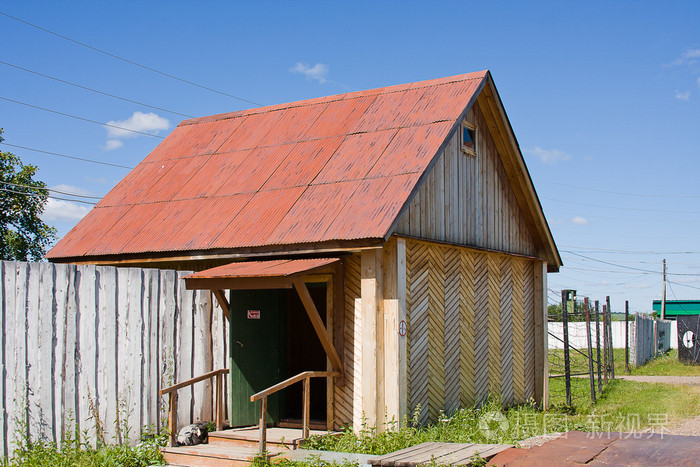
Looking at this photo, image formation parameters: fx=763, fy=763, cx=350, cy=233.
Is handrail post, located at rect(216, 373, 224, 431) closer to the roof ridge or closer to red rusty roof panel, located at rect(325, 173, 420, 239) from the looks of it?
red rusty roof panel, located at rect(325, 173, 420, 239)

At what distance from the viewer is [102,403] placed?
9.88m

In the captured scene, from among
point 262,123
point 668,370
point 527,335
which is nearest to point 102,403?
point 262,123

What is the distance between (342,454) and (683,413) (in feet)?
28.8

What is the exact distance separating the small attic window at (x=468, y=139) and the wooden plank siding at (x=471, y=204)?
0.11m

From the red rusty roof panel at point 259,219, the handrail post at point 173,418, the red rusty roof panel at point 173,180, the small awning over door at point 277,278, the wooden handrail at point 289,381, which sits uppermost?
the red rusty roof panel at point 173,180

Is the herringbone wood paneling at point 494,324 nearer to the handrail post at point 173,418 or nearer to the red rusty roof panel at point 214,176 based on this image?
the red rusty roof panel at point 214,176

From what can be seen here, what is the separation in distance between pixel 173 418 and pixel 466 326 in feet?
17.0

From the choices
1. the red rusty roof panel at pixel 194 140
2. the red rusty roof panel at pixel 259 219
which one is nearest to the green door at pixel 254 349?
the red rusty roof panel at pixel 259 219

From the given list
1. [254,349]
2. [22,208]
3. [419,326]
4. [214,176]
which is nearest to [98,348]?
[254,349]

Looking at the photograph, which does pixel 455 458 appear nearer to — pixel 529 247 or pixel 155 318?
pixel 155 318

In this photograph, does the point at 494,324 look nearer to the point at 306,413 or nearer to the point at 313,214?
the point at 313,214

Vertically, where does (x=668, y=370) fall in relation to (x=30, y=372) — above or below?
below

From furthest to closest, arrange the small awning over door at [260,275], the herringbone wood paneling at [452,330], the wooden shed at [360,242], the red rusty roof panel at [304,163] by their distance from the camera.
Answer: the red rusty roof panel at [304,163] < the herringbone wood paneling at [452,330] < the wooden shed at [360,242] < the small awning over door at [260,275]

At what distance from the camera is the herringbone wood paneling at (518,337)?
48.7 ft
